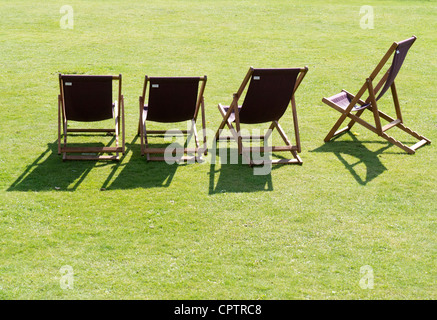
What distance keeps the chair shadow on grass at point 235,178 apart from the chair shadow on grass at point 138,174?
556 millimetres

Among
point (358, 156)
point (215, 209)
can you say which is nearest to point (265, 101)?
point (358, 156)

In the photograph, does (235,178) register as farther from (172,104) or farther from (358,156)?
(358,156)

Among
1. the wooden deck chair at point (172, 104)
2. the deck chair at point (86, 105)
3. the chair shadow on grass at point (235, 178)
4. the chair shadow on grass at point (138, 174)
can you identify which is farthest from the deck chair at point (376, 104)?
the deck chair at point (86, 105)

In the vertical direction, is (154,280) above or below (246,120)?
below

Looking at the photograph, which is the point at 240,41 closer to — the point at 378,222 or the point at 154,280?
the point at 378,222

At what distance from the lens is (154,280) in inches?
202

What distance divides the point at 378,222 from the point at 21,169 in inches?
178

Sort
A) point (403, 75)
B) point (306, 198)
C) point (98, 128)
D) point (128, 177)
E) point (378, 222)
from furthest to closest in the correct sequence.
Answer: point (403, 75), point (98, 128), point (128, 177), point (306, 198), point (378, 222)

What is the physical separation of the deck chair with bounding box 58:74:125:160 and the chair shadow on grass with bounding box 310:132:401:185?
3.04 meters

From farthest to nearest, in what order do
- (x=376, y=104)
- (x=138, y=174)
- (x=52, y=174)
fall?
(x=376, y=104), (x=138, y=174), (x=52, y=174)

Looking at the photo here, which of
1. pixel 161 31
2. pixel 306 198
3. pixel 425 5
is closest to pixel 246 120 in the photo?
pixel 306 198

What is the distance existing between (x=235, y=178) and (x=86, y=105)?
91.0 inches

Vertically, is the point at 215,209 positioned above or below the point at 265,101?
below

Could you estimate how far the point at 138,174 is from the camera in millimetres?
7367
